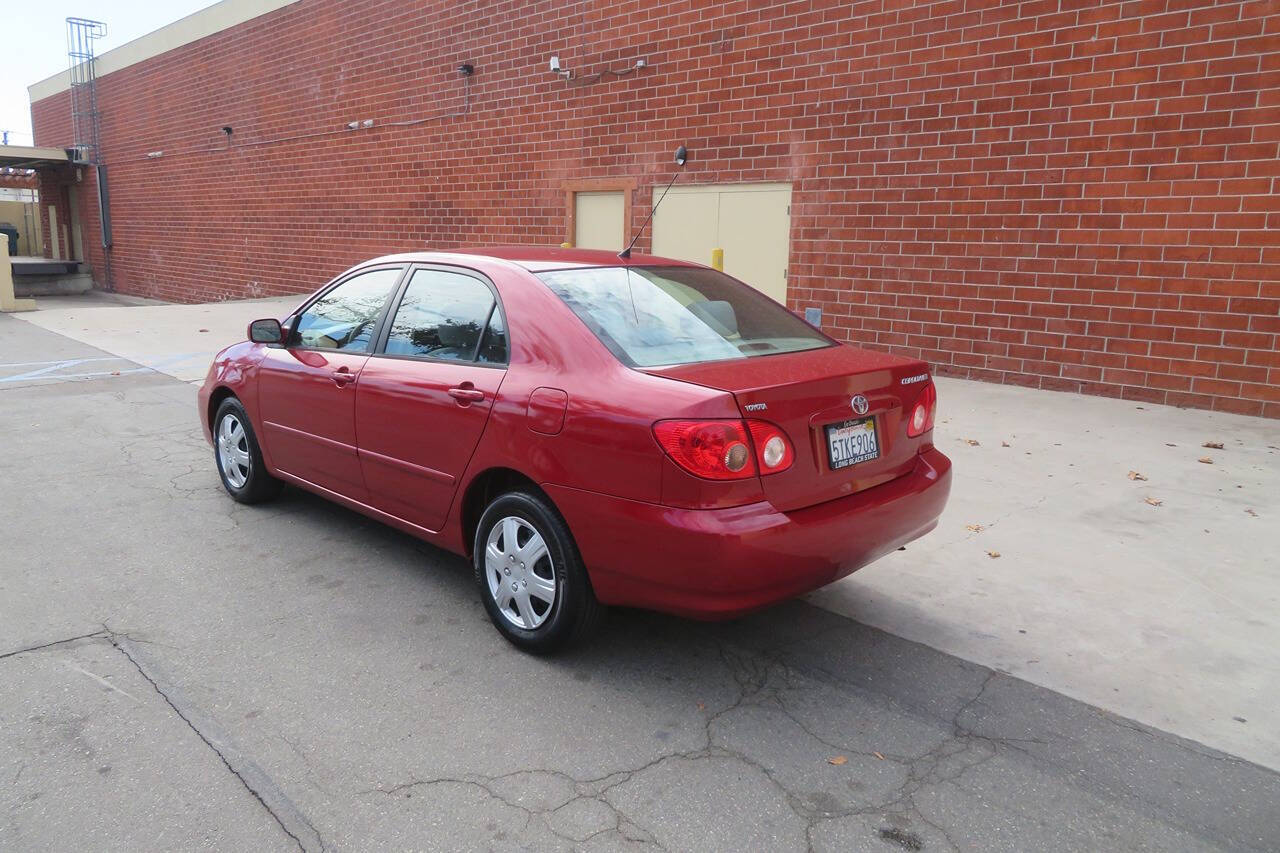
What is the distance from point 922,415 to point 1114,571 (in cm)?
156

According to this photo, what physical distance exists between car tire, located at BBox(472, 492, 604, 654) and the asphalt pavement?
139 millimetres

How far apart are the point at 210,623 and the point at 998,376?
7781 millimetres

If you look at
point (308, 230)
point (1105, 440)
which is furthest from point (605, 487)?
point (308, 230)

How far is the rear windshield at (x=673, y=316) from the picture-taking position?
3680mm

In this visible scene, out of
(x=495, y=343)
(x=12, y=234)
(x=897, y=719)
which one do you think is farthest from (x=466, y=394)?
(x=12, y=234)

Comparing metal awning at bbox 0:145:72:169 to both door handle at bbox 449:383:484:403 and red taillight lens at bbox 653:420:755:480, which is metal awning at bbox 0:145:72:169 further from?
red taillight lens at bbox 653:420:755:480

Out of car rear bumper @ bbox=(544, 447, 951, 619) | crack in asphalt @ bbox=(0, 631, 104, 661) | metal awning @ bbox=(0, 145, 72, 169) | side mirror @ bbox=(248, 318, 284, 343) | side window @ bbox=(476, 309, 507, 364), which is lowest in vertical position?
crack in asphalt @ bbox=(0, 631, 104, 661)

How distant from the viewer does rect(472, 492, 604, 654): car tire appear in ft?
11.5

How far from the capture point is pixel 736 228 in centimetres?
1162

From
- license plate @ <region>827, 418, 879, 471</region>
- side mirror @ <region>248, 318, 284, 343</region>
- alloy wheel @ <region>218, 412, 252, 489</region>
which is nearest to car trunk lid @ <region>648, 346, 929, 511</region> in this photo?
license plate @ <region>827, 418, 879, 471</region>

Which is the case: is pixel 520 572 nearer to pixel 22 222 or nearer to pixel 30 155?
pixel 30 155

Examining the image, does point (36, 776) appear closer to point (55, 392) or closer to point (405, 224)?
point (55, 392)

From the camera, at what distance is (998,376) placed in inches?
372

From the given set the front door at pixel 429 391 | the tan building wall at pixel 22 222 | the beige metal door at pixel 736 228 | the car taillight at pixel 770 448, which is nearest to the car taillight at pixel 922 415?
the car taillight at pixel 770 448
